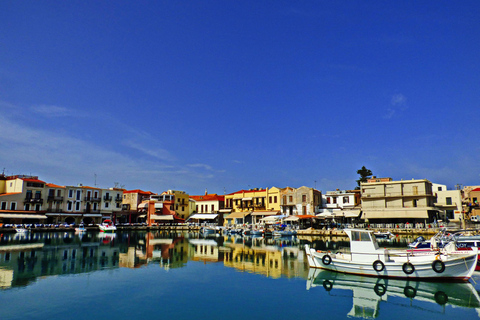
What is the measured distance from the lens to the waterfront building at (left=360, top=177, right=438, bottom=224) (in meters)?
50.9

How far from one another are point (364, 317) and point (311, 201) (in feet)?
155

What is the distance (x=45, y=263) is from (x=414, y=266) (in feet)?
84.1

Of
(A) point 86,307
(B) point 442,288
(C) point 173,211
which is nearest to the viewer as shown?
(A) point 86,307

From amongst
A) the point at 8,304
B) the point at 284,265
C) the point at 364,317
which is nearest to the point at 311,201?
the point at 284,265

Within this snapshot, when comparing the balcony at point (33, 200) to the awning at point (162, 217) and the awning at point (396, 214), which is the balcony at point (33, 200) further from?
the awning at point (396, 214)

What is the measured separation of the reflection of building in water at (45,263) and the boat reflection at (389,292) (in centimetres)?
1596

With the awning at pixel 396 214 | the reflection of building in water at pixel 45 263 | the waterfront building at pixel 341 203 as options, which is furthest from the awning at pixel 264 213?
the reflection of building in water at pixel 45 263

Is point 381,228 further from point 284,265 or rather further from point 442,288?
point 442,288

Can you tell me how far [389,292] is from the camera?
1714cm

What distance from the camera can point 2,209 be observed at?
59.5m

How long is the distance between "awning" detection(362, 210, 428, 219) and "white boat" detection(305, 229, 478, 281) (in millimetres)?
29789

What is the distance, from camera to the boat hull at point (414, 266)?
17.8 meters

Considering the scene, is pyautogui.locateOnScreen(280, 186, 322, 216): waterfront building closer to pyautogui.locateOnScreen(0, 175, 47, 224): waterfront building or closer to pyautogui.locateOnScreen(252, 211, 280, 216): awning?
pyautogui.locateOnScreen(252, 211, 280, 216): awning

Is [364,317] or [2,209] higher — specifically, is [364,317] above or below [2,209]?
below
